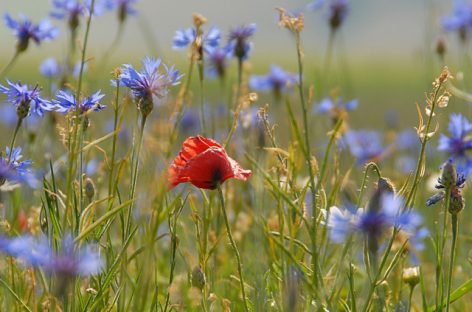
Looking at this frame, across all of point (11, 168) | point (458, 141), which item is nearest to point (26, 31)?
point (11, 168)

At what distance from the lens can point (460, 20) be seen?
275 cm

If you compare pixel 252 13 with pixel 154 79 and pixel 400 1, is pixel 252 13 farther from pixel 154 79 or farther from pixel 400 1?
pixel 154 79

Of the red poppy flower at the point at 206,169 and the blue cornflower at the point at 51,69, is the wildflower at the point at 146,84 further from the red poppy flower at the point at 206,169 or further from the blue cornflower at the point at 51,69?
the blue cornflower at the point at 51,69

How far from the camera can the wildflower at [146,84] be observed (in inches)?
49.1

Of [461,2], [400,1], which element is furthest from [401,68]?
[400,1]

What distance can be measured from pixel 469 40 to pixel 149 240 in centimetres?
207

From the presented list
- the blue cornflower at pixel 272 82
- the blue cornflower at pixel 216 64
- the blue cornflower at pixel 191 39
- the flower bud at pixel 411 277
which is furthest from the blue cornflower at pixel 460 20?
the flower bud at pixel 411 277

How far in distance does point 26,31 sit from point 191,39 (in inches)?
13.2

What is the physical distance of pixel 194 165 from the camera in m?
1.20

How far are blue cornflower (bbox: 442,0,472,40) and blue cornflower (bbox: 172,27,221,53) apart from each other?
107cm

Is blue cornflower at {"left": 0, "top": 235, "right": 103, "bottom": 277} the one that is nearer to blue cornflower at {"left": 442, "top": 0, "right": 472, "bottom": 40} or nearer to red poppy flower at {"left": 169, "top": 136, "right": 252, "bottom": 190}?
red poppy flower at {"left": 169, "top": 136, "right": 252, "bottom": 190}

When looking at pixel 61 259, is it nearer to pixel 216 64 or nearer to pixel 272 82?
pixel 216 64

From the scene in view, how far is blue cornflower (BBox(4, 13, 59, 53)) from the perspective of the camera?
1.86m

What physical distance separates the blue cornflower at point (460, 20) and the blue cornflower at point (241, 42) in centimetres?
88
